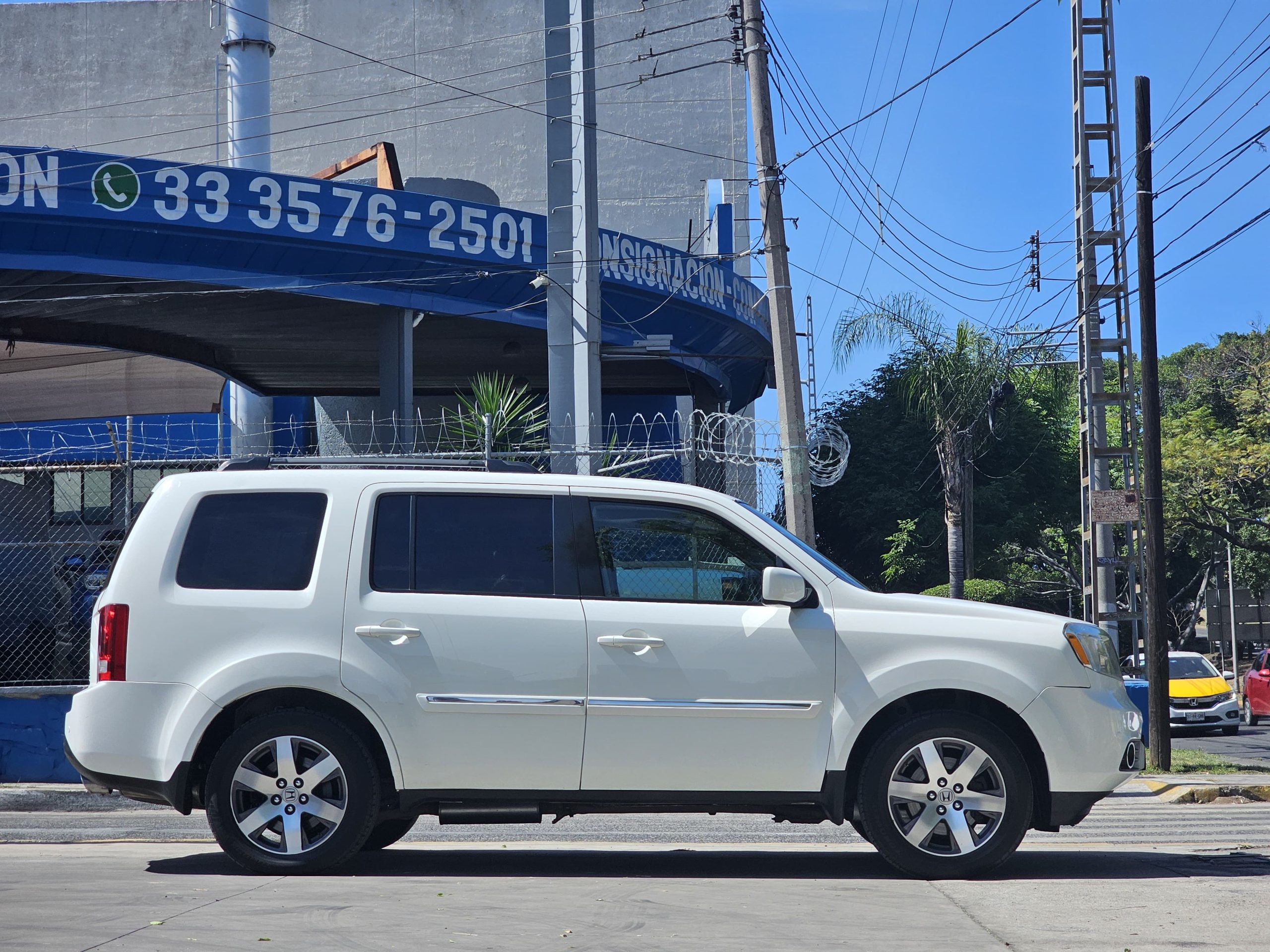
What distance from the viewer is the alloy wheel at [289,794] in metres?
6.28

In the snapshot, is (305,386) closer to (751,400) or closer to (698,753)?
(751,400)

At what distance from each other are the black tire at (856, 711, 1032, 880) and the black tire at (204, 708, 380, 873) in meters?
2.34

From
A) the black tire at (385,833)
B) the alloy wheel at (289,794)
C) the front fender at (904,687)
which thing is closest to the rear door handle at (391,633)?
the alloy wheel at (289,794)

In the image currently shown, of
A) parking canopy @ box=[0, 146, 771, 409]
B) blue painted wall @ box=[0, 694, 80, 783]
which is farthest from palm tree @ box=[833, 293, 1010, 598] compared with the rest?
blue painted wall @ box=[0, 694, 80, 783]

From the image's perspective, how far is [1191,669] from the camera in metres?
23.3

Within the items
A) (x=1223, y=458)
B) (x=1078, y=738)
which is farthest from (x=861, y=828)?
(x=1223, y=458)

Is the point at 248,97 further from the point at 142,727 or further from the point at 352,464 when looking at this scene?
the point at 142,727

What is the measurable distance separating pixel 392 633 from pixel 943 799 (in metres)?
2.69

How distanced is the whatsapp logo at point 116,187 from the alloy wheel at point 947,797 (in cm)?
1602

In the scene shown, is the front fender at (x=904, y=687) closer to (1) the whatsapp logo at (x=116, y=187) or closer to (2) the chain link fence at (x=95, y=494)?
(2) the chain link fence at (x=95, y=494)

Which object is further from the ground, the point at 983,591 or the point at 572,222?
the point at 572,222

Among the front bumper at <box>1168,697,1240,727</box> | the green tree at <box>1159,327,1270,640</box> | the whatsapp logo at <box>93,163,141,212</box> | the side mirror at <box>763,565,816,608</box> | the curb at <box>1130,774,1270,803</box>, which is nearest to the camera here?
the side mirror at <box>763,565,816,608</box>

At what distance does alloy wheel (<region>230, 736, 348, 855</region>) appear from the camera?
628cm

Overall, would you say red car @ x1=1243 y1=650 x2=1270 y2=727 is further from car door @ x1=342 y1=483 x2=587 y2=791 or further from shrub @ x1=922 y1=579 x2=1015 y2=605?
car door @ x1=342 y1=483 x2=587 y2=791
